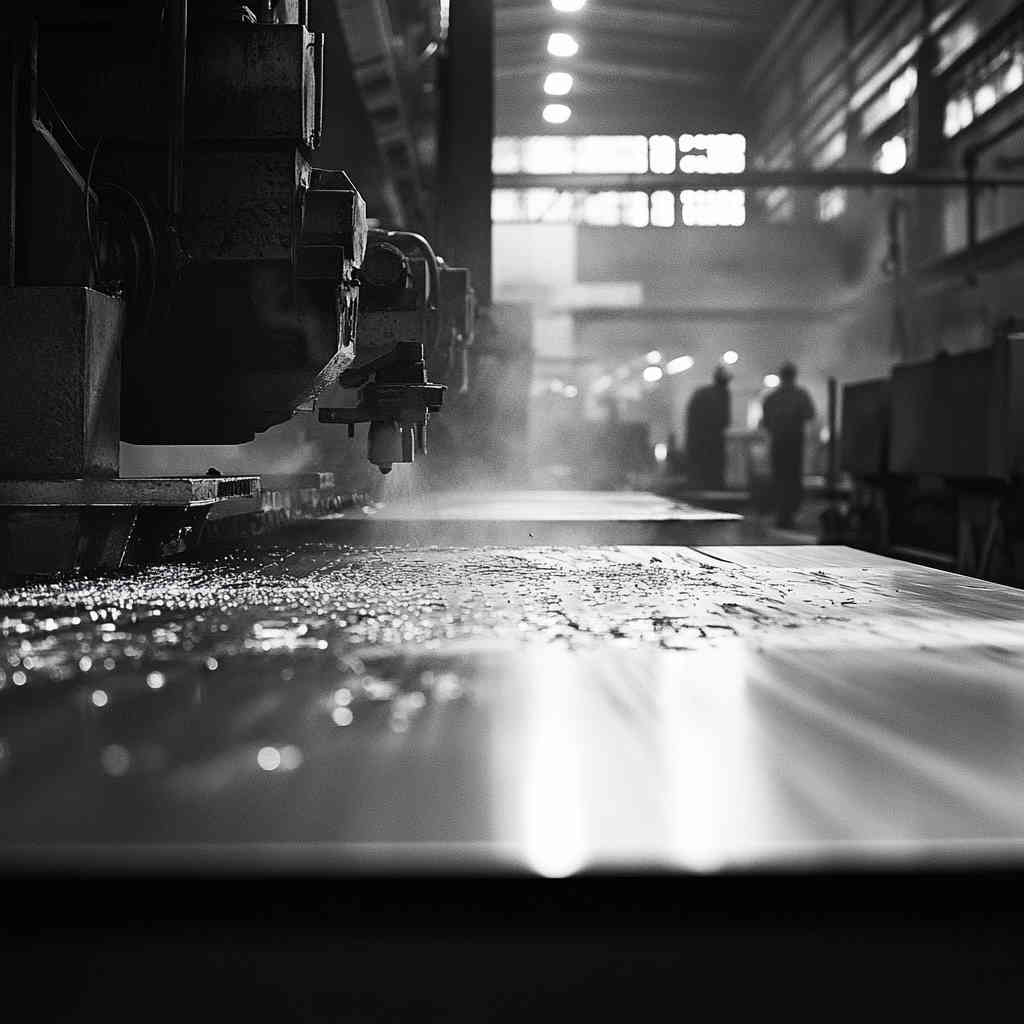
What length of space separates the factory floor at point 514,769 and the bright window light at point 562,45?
495 inches

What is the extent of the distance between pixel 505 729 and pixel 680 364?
12.9m

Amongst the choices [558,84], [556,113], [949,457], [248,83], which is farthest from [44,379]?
[556,113]

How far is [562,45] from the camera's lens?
1222 cm

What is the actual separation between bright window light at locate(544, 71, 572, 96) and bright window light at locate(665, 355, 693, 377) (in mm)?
3894

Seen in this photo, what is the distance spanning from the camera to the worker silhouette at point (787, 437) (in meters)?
7.62

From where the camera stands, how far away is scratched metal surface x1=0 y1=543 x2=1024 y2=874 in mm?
334

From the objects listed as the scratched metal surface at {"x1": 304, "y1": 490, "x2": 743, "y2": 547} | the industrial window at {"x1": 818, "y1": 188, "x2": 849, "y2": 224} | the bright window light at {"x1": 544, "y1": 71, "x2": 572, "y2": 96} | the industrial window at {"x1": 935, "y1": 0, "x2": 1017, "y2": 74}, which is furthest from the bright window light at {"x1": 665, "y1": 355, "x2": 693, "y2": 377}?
the scratched metal surface at {"x1": 304, "y1": 490, "x2": 743, "y2": 547}

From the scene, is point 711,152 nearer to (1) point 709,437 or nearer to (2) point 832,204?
(2) point 832,204

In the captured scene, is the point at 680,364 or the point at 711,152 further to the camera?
the point at 711,152

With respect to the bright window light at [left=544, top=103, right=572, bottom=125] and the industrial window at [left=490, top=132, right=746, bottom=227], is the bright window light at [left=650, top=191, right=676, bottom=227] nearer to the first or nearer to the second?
the industrial window at [left=490, top=132, right=746, bottom=227]

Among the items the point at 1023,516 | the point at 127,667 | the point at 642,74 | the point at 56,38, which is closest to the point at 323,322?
the point at 56,38

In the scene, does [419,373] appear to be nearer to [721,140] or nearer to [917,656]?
[917,656]

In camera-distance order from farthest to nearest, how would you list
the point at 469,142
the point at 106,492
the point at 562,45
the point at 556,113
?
the point at 556,113, the point at 562,45, the point at 469,142, the point at 106,492

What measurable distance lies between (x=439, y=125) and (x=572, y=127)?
34.7 feet
